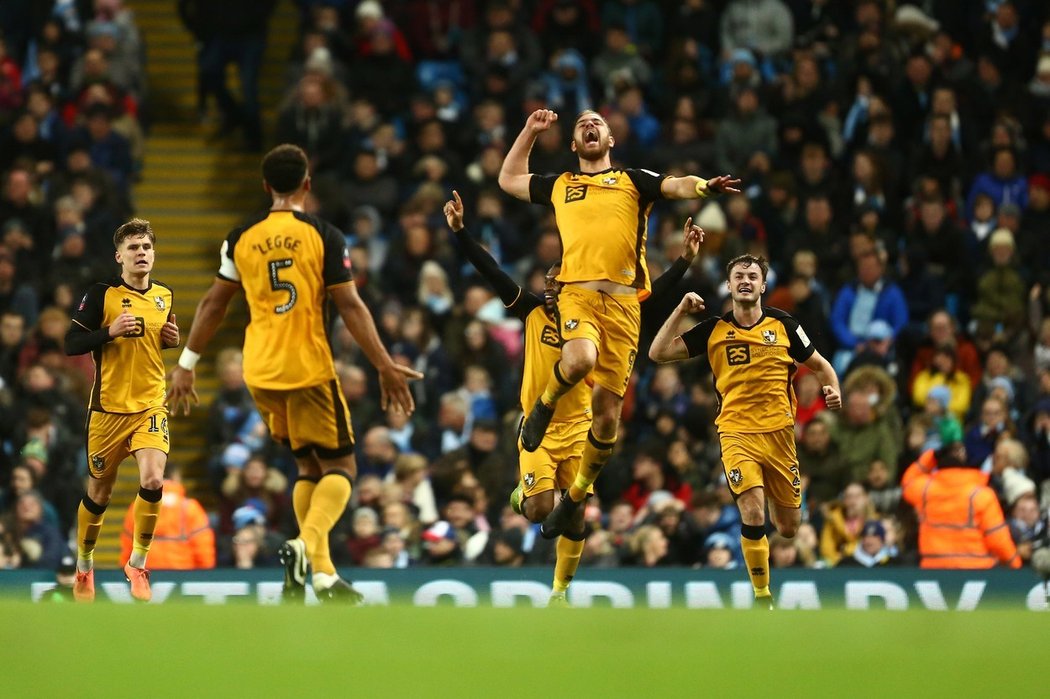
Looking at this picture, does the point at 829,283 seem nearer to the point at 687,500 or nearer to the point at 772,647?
the point at 687,500

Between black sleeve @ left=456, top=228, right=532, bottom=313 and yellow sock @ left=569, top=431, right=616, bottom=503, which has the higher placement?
black sleeve @ left=456, top=228, right=532, bottom=313

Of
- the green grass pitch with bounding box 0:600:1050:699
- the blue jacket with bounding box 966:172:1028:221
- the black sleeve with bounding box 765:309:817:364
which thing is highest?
the blue jacket with bounding box 966:172:1028:221

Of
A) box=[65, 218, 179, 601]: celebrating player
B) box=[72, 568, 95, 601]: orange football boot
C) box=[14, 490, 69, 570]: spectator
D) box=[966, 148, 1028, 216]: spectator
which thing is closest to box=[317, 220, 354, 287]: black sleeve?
box=[65, 218, 179, 601]: celebrating player

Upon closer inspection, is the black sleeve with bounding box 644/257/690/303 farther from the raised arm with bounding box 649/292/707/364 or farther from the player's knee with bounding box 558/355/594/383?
the player's knee with bounding box 558/355/594/383

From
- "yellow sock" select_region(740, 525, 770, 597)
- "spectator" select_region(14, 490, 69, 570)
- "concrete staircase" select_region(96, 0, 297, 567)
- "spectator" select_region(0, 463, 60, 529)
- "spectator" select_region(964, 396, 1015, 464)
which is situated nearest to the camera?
"yellow sock" select_region(740, 525, 770, 597)

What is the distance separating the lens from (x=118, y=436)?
12.1m

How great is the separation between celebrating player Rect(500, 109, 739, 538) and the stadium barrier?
2454 mm

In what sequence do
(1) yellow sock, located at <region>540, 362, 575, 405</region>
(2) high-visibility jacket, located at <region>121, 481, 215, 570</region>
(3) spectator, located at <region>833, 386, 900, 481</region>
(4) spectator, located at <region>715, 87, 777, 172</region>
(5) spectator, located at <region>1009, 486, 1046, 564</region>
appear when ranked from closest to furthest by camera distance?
1. (1) yellow sock, located at <region>540, 362, 575, 405</region>
2. (5) spectator, located at <region>1009, 486, 1046, 564</region>
3. (2) high-visibility jacket, located at <region>121, 481, 215, 570</region>
4. (3) spectator, located at <region>833, 386, 900, 481</region>
5. (4) spectator, located at <region>715, 87, 777, 172</region>

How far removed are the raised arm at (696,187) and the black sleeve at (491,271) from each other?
4.45ft

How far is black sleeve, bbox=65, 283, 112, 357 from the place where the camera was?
11.8 metres

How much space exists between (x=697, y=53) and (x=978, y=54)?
10.1 feet

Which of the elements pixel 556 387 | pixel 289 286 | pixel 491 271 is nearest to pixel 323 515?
pixel 289 286

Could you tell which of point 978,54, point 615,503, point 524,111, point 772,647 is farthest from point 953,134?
point 772,647

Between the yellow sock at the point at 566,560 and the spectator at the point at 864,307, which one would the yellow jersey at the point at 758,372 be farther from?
the spectator at the point at 864,307
